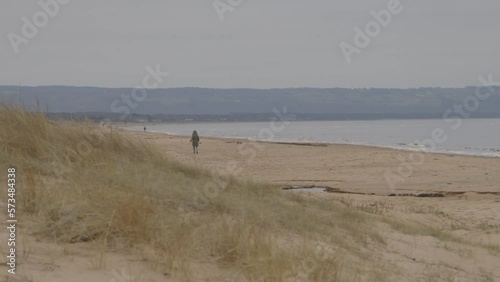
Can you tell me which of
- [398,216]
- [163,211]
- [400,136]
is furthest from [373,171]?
[400,136]

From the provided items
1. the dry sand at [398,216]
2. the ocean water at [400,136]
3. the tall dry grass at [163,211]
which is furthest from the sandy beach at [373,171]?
the ocean water at [400,136]

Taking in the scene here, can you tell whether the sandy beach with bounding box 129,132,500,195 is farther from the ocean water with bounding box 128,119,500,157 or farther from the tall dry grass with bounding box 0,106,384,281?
the ocean water with bounding box 128,119,500,157

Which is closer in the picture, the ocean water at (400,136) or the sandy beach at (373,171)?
the sandy beach at (373,171)

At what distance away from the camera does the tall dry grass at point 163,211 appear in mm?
5121

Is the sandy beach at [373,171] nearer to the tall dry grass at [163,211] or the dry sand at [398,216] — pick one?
the dry sand at [398,216]

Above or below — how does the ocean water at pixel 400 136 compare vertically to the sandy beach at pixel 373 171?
above

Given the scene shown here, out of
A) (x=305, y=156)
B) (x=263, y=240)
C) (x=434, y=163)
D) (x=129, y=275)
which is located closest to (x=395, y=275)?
(x=263, y=240)

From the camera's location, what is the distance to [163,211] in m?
5.95

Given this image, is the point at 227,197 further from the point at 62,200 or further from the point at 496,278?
the point at 496,278

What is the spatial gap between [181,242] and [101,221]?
2.19 feet

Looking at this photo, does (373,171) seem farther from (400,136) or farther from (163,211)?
(400,136)

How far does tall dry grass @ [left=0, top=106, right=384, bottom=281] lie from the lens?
5121 mm

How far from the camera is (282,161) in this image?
103 ft

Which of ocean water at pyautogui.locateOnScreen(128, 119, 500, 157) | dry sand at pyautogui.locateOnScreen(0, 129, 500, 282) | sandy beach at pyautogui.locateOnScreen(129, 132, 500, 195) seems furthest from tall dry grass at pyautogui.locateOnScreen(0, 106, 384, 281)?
ocean water at pyautogui.locateOnScreen(128, 119, 500, 157)
